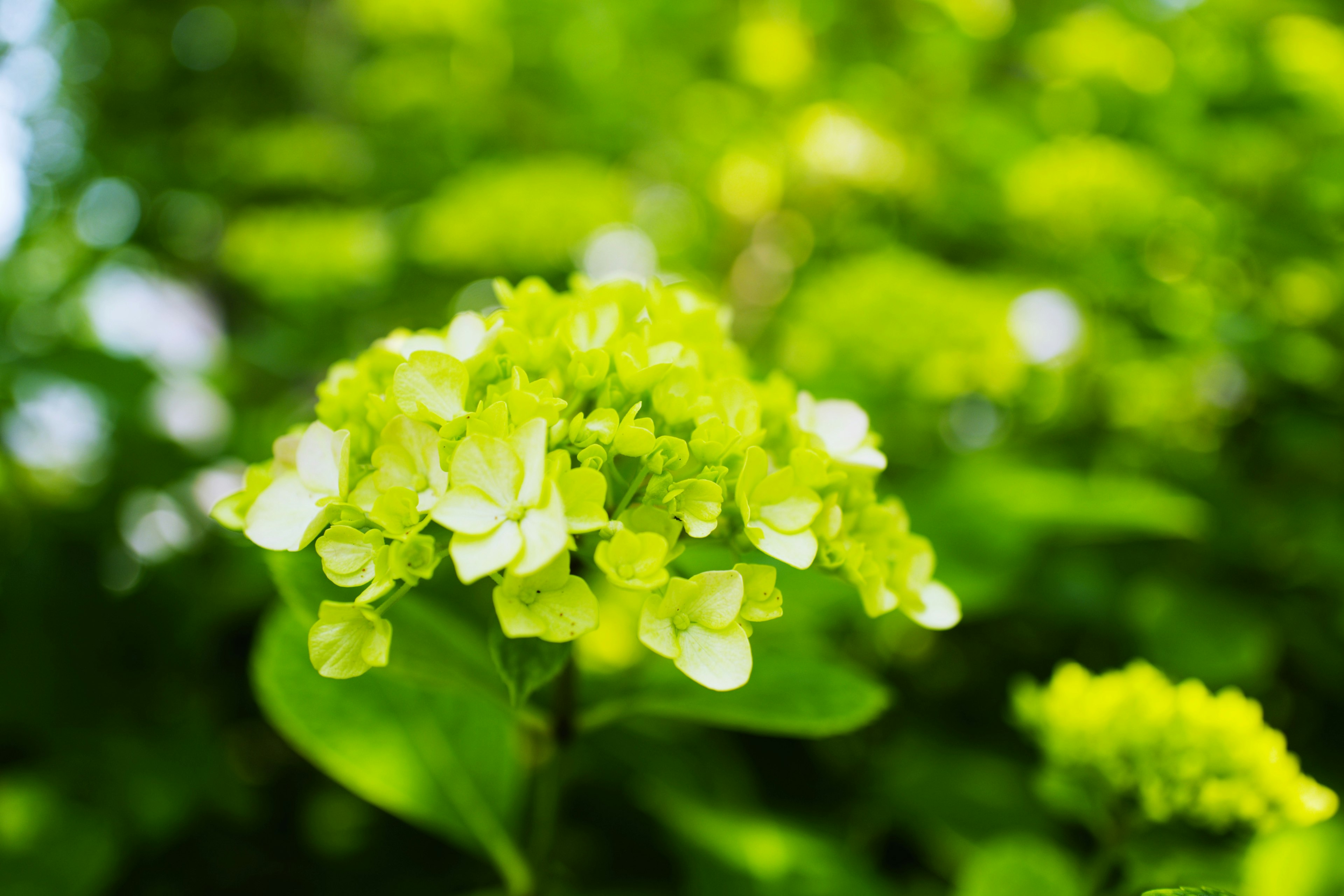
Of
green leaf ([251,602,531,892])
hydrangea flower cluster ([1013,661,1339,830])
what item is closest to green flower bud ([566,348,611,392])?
green leaf ([251,602,531,892])

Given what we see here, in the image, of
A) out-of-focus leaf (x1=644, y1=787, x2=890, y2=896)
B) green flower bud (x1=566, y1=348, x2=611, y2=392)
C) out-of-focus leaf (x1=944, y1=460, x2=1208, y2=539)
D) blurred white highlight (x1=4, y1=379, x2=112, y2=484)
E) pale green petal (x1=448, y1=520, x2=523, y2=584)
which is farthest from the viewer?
blurred white highlight (x1=4, y1=379, x2=112, y2=484)

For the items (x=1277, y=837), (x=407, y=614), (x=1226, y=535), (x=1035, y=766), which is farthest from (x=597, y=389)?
(x=1226, y=535)

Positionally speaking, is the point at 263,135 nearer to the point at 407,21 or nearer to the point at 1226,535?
the point at 407,21

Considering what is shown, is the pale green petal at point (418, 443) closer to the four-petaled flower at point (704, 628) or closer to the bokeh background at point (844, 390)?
the four-petaled flower at point (704, 628)

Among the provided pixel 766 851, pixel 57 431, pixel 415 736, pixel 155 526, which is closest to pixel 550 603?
pixel 415 736

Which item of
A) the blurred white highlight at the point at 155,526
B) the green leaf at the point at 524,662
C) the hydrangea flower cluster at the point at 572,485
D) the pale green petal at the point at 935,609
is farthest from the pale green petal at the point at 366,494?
the blurred white highlight at the point at 155,526

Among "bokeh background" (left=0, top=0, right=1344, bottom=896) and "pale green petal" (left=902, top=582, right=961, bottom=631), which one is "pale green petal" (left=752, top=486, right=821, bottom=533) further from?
"bokeh background" (left=0, top=0, right=1344, bottom=896)
